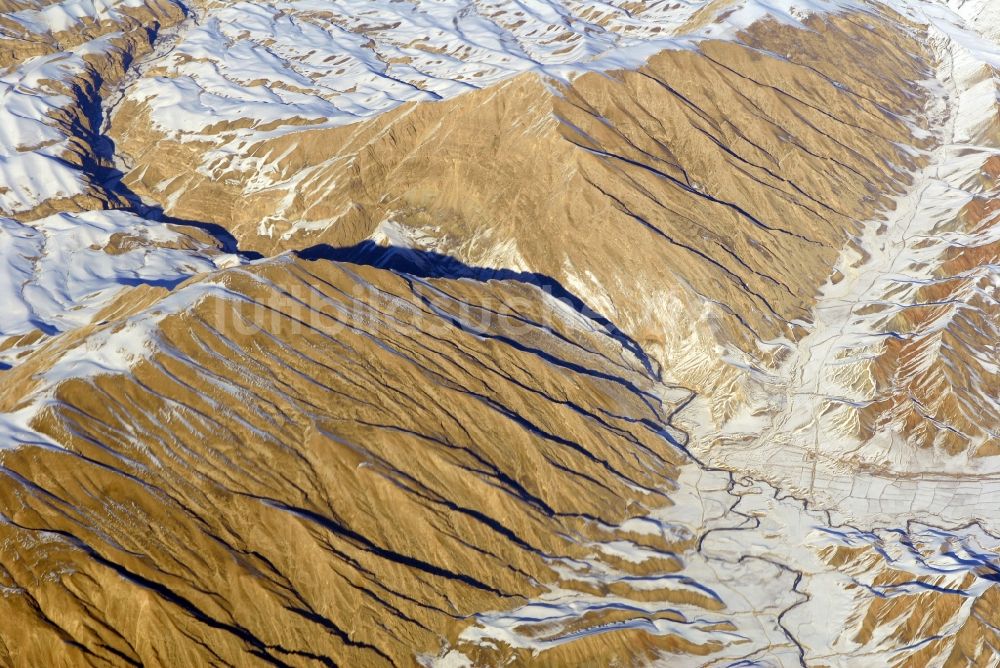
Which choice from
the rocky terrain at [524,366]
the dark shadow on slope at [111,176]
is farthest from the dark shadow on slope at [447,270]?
the dark shadow on slope at [111,176]

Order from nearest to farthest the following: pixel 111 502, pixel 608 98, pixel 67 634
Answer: pixel 67 634, pixel 111 502, pixel 608 98

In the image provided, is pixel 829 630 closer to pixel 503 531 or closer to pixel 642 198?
pixel 503 531

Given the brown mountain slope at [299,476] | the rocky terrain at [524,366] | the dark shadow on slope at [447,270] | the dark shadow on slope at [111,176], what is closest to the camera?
the brown mountain slope at [299,476]

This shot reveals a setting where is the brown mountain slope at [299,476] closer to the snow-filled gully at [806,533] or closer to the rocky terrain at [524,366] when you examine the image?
the rocky terrain at [524,366]

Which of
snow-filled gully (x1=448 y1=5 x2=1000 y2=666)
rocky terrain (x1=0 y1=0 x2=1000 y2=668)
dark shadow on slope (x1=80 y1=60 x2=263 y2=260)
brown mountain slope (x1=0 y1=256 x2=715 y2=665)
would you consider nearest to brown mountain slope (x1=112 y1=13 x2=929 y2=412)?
rocky terrain (x1=0 y1=0 x2=1000 y2=668)

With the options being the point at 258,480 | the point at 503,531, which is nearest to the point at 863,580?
the point at 503,531

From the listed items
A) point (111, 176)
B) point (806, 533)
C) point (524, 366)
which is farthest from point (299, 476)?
point (111, 176)
